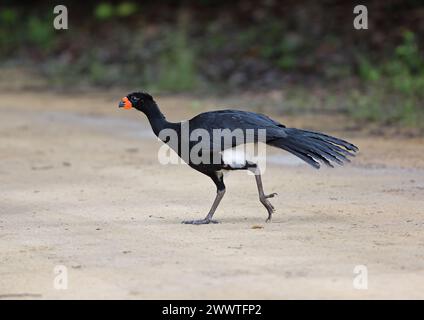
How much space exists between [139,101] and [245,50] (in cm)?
1250

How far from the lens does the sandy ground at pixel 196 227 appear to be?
6586 millimetres

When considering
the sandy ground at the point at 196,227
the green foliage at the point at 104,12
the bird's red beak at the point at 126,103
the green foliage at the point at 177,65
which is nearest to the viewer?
the sandy ground at the point at 196,227

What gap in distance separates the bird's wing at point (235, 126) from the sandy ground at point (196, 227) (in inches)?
26.9

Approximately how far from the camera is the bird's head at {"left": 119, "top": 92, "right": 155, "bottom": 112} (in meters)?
8.99

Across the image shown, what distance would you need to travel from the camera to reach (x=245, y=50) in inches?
840

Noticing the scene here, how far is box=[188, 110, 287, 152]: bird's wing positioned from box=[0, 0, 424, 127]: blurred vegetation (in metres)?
6.39

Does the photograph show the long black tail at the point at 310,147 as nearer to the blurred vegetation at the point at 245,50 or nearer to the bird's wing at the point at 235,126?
the bird's wing at the point at 235,126

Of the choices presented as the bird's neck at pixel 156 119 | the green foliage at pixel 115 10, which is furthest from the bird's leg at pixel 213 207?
the green foliage at pixel 115 10

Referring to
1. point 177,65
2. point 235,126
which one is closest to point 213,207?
point 235,126

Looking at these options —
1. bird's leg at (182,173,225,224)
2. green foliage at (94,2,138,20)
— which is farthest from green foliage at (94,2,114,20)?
bird's leg at (182,173,225,224)

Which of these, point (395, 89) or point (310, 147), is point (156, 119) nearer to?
point (310, 147)
